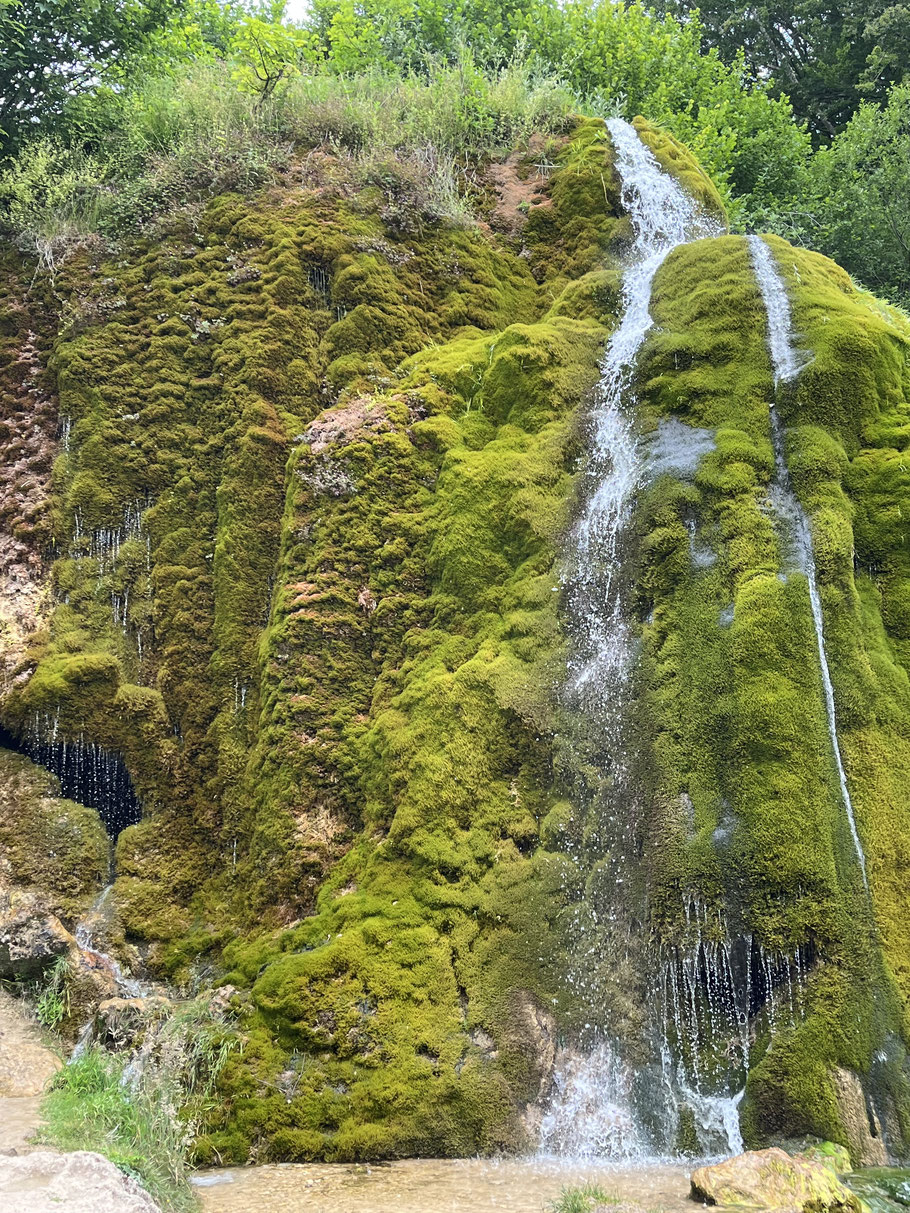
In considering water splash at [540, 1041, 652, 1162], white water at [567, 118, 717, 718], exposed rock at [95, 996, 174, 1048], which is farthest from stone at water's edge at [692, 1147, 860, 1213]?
exposed rock at [95, 996, 174, 1048]

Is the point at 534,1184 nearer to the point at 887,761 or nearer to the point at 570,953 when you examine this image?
the point at 570,953

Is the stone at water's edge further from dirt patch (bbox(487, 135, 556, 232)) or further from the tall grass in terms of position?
dirt patch (bbox(487, 135, 556, 232))

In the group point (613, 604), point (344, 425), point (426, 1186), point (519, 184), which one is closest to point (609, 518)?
point (613, 604)

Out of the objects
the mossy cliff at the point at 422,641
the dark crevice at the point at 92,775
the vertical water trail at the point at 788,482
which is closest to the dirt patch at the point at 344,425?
the mossy cliff at the point at 422,641

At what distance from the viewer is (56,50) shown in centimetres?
1230

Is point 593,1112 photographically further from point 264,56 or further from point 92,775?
point 264,56

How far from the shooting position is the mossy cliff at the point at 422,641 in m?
5.23

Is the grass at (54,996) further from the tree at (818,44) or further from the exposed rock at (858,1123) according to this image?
the tree at (818,44)

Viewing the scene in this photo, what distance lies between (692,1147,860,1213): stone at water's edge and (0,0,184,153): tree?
42.2ft

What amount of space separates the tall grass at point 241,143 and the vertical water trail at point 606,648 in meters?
3.34

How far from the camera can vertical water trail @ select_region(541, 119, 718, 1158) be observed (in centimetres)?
504

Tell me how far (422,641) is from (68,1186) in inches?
167

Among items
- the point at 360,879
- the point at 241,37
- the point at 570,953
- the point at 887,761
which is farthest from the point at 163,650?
the point at 241,37

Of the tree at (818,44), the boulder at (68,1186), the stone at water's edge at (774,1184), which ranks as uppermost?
the tree at (818,44)
